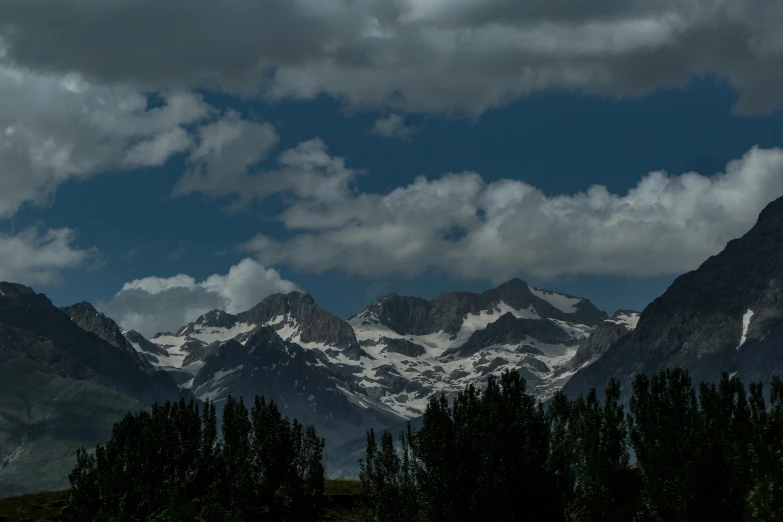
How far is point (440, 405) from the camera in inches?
4365

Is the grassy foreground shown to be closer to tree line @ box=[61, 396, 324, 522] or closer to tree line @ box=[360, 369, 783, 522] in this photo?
tree line @ box=[61, 396, 324, 522]

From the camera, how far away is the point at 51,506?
150m

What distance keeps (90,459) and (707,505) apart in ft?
264

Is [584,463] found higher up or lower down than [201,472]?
lower down

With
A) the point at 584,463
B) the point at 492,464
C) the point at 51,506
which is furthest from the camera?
the point at 51,506

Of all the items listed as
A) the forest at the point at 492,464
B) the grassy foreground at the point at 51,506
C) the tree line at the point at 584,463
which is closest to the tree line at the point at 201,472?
the forest at the point at 492,464

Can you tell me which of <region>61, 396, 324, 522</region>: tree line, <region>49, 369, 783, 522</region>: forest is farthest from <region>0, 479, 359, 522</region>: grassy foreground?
<region>49, 369, 783, 522</region>: forest

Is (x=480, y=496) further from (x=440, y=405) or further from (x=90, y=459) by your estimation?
(x=90, y=459)

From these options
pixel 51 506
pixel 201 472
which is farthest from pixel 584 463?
pixel 51 506

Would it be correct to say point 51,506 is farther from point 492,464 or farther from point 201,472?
point 492,464

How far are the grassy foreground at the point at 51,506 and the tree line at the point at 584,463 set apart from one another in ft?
103

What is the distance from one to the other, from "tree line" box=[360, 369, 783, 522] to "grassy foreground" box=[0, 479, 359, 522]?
1236 inches

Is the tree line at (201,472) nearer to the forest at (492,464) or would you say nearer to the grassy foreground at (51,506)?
the forest at (492,464)

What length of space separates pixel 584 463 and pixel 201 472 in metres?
54.3
